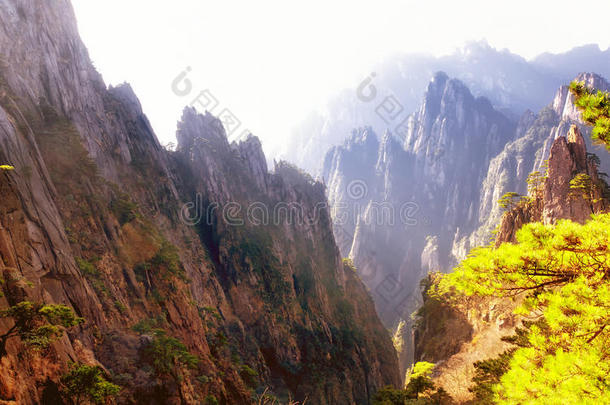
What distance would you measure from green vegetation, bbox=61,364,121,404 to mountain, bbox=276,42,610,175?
146860mm

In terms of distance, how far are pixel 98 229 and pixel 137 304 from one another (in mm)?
4581

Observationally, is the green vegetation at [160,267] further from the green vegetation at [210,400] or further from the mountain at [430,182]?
the mountain at [430,182]

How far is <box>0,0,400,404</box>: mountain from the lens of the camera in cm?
752

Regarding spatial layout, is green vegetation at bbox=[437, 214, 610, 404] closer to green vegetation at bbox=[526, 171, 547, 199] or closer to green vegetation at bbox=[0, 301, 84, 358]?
green vegetation at bbox=[0, 301, 84, 358]

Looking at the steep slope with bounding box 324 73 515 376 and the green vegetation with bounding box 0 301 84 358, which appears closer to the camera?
the green vegetation with bounding box 0 301 84 358

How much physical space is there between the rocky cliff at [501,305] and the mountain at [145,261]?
12.3m

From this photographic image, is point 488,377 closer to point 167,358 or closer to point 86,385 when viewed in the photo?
point 167,358

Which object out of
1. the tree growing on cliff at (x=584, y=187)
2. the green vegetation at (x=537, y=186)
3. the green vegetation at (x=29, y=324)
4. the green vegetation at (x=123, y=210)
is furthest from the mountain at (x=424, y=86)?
the green vegetation at (x=29, y=324)

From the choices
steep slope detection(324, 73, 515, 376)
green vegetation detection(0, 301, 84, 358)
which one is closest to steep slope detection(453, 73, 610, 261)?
steep slope detection(324, 73, 515, 376)

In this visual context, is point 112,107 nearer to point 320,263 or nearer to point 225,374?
point 225,374

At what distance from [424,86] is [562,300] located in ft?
631

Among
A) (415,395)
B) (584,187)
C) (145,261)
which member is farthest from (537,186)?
(145,261)

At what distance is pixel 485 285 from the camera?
5164 mm

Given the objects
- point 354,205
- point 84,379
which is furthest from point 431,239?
point 84,379
